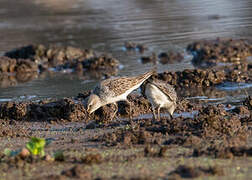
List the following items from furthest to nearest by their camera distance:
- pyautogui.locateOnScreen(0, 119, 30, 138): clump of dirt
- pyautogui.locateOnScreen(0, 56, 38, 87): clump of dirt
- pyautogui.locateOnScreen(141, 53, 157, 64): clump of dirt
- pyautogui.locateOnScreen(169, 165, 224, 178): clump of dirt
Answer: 1. pyautogui.locateOnScreen(141, 53, 157, 64): clump of dirt
2. pyautogui.locateOnScreen(0, 56, 38, 87): clump of dirt
3. pyautogui.locateOnScreen(0, 119, 30, 138): clump of dirt
4. pyautogui.locateOnScreen(169, 165, 224, 178): clump of dirt

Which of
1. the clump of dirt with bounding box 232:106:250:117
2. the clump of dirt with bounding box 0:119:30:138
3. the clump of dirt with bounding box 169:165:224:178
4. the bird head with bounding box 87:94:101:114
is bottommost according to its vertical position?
the clump of dirt with bounding box 169:165:224:178

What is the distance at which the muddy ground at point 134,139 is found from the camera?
5.49 m

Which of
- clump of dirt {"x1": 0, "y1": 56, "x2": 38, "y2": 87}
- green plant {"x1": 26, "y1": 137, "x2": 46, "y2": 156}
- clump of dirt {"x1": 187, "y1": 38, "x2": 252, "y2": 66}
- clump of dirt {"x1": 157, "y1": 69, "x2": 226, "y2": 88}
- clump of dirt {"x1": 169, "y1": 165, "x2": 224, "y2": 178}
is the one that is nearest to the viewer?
clump of dirt {"x1": 169, "y1": 165, "x2": 224, "y2": 178}

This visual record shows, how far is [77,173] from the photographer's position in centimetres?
530

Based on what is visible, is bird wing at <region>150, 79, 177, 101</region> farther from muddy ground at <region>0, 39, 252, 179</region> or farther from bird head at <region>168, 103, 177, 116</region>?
muddy ground at <region>0, 39, 252, 179</region>

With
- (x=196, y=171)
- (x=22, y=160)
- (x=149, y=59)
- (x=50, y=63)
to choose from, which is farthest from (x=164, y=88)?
(x=50, y=63)

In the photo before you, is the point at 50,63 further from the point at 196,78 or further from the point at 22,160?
the point at 22,160

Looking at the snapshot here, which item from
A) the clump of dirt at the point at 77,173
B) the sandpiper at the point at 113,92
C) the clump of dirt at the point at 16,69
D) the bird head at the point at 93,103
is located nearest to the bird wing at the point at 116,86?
the sandpiper at the point at 113,92

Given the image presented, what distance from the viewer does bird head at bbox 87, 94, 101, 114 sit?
8.98 metres

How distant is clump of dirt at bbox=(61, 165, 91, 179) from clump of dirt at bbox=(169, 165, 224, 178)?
0.88 meters

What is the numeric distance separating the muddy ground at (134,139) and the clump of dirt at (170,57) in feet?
9.65

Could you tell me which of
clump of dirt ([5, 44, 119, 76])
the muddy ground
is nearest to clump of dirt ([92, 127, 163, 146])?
the muddy ground

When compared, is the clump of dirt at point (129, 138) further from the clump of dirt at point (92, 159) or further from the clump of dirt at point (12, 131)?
the clump of dirt at point (12, 131)

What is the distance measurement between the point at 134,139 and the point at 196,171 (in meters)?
1.75
